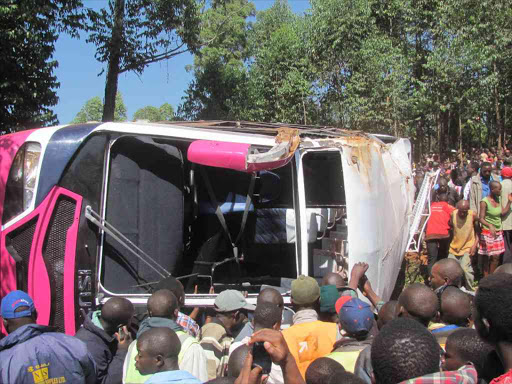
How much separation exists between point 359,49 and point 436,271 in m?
19.7

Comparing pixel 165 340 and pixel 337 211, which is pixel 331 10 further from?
pixel 165 340

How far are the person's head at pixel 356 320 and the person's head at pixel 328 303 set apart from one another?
0.75m

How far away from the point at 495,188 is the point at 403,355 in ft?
21.0

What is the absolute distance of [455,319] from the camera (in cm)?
351

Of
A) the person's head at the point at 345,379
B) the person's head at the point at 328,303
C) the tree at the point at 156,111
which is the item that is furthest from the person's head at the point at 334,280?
the tree at the point at 156,111

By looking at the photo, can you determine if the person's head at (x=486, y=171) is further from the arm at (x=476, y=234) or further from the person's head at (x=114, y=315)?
the person's head at (x=114, y=315)

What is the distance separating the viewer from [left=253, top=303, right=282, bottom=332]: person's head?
326 centimetres

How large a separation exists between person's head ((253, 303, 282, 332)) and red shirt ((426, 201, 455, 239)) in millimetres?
5552

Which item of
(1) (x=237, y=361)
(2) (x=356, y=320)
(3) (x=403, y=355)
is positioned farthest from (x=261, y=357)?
(2) (x=356, y=320)

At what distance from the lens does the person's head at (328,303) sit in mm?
4012

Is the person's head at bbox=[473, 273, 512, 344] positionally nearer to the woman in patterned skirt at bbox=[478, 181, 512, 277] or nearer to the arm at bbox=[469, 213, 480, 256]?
the arm at bbox=[469, 213, 480, 256]

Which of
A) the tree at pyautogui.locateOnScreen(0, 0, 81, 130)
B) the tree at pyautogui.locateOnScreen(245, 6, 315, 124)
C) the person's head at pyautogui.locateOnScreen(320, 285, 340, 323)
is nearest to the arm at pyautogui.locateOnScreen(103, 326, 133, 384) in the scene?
the person's head at pyautogui.locateOnScreen(320, 285, 340, 323)

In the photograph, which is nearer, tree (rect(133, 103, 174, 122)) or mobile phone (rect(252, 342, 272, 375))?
mobile phone (rect(252, 342, 272, 375))

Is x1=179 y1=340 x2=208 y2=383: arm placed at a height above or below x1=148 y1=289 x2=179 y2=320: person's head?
below
